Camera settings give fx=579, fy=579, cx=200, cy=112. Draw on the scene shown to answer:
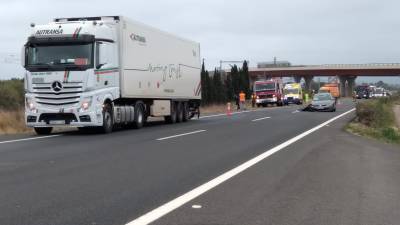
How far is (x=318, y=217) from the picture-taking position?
22.2 ft

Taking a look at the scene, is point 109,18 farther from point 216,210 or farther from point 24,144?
point 216,210

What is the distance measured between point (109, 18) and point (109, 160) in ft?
31.7

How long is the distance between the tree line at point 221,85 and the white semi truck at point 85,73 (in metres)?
35.1

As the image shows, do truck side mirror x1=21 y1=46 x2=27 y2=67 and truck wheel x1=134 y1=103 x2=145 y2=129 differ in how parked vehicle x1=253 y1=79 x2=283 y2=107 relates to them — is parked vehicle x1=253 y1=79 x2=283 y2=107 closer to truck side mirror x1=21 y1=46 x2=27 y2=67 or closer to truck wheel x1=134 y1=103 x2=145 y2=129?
truck wheel x1=134 y1=103 x2=145 y2=129

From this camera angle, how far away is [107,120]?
19797 mm

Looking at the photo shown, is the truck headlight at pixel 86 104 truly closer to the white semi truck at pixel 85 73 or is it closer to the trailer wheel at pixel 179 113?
the white semi truck at pixel 85 73

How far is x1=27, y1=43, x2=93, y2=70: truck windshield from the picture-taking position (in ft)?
61.0

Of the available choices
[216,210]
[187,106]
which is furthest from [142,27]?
[216,210]

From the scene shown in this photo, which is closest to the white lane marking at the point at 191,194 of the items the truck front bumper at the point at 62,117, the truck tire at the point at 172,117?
the truck front bumper at the point at 62,117

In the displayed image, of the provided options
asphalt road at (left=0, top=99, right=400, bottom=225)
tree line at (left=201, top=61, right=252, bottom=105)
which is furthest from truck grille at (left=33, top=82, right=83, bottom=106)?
tree line at (left=201, top=61, right=252, bottom=105)

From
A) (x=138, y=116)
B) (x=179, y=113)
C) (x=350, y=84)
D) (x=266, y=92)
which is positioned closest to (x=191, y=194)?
(x=138, y=116)

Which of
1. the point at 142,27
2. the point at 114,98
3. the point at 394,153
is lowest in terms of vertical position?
the point at 394,153

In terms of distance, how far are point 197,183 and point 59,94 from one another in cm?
1093

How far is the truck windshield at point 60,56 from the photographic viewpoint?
61.0ft
